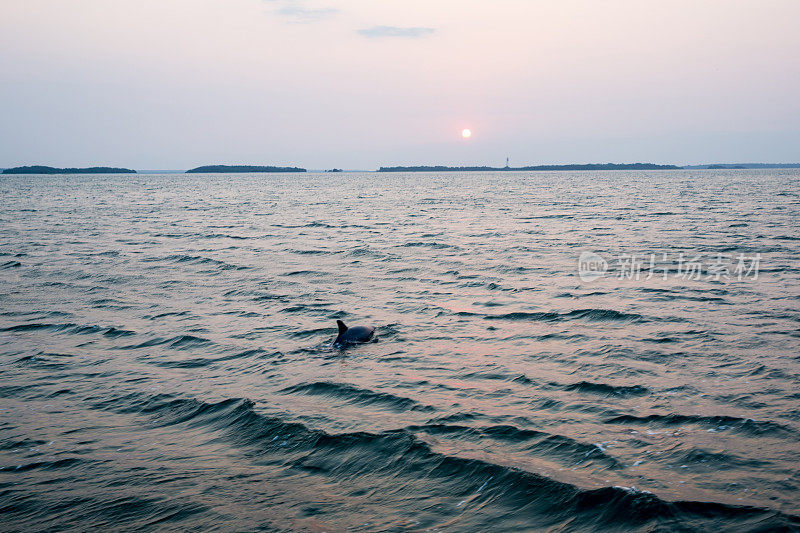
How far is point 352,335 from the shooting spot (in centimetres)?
1437

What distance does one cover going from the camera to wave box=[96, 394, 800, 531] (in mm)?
6789

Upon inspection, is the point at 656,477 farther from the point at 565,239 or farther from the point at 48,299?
the point at 565,239

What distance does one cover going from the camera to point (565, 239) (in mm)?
35219

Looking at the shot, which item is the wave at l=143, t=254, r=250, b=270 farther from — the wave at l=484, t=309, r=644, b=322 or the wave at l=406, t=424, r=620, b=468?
the wave at l=406, t=424, r=620, b=468

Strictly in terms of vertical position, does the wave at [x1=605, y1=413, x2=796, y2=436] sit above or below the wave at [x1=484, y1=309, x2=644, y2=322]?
below

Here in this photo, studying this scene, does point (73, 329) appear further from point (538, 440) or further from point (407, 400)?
point (538, 440)

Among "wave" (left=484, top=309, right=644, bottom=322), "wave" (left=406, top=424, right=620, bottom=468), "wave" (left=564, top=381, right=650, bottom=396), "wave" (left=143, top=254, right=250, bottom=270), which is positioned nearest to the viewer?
"wave" (left=406, top=424, right=620, bottom=468)

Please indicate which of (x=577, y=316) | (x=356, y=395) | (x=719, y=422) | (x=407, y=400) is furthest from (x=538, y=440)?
(x=577, y=316)

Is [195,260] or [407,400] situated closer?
[407,400]

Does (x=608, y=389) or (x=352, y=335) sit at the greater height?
(x=352, y=335)

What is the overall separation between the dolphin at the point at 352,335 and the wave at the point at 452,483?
412cm

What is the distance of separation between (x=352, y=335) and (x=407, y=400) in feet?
13.0

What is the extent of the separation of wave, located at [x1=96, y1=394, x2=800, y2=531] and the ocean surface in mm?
34

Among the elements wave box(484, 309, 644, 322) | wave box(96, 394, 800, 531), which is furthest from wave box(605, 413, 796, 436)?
wave box(484, 309, 644, 322)
